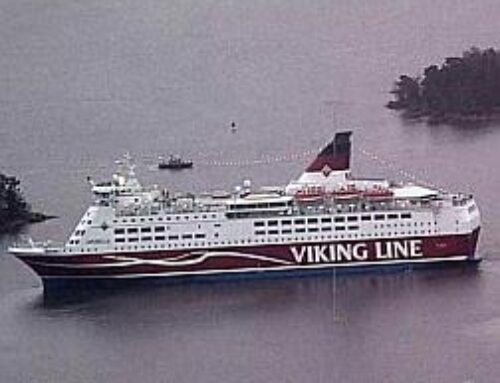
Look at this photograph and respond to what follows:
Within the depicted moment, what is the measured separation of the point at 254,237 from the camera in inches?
377

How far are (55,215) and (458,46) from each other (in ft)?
30.6

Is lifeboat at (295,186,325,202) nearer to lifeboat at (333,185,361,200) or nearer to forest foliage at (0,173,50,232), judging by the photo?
lifeboat at (333,185,361,200)

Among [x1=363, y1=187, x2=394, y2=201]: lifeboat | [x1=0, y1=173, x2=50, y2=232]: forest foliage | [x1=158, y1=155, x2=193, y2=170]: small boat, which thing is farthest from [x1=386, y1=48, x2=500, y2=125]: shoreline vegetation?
[x1=363, y1=187, x2=394, y2=201]: lifeboat

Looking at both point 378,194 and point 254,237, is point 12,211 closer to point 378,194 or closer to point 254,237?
point 254,237

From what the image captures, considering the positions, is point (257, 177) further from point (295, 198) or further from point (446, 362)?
point (446, 362)

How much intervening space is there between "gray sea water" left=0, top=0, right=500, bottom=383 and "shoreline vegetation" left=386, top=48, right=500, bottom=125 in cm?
30

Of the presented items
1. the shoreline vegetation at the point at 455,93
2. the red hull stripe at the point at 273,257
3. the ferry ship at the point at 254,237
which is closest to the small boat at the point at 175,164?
the shoreline vegetation at the point at 455,93

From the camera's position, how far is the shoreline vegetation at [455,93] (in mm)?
14914

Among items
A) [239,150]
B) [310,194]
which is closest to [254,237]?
[310,194]

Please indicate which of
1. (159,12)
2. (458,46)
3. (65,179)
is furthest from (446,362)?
(159,12)

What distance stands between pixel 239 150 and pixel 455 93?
2541 millimetres

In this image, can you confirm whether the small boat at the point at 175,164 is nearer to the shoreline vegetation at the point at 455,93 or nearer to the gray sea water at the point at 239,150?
the gray sea water at the point at 239,150

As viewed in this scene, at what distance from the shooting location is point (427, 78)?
51.8 feet

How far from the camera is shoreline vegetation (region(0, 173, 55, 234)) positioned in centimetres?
1108
